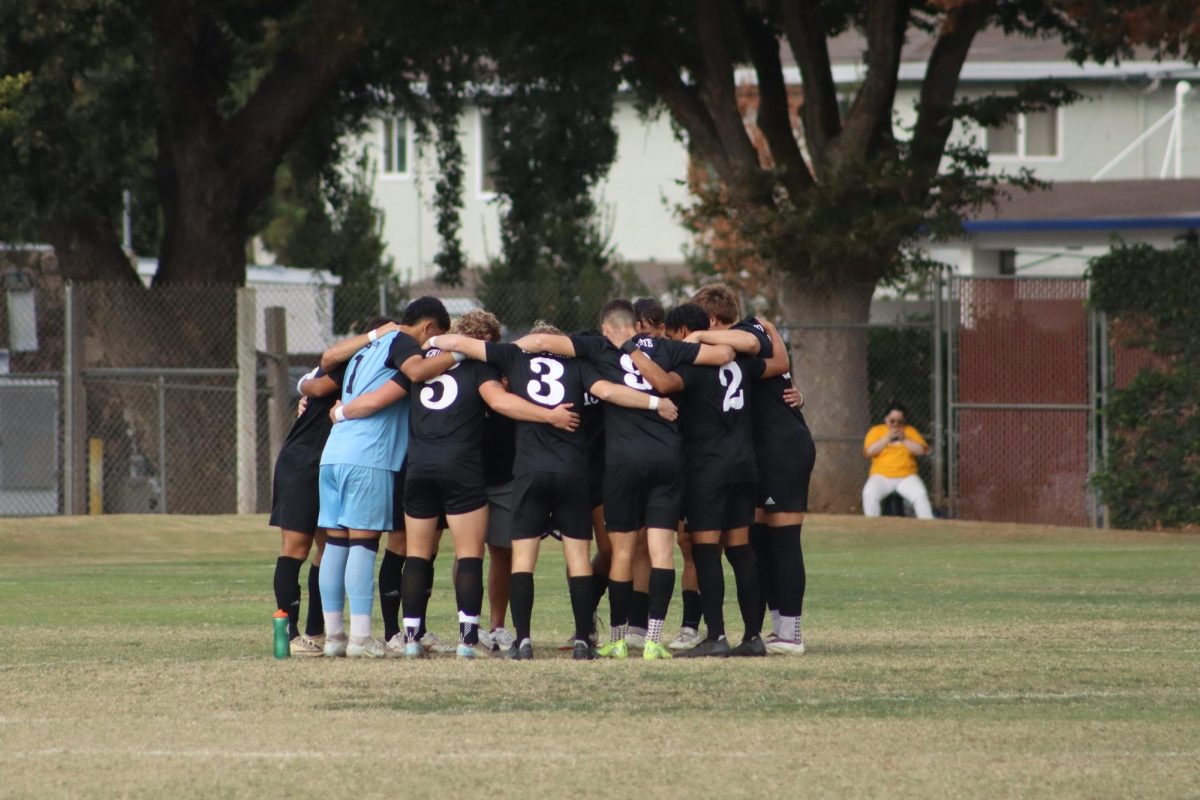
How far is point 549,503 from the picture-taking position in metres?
10.3

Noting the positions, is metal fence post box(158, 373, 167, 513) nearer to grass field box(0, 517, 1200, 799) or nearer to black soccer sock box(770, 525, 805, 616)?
grass field box(0, 517, 1200, 799)

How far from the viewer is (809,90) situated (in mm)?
24906

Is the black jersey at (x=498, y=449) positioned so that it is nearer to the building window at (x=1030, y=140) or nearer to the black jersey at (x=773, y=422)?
the black jersey at (x=773, y=422)

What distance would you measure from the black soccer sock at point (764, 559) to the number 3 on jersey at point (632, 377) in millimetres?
1157

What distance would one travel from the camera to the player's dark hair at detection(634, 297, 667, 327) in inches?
419

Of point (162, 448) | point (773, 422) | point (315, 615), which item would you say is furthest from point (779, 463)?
point (162, 448)

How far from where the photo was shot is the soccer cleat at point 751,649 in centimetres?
1048

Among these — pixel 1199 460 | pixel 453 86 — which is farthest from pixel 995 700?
pixel 453 86

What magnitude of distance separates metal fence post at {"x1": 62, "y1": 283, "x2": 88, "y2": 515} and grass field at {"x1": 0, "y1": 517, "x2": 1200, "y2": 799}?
8959mm

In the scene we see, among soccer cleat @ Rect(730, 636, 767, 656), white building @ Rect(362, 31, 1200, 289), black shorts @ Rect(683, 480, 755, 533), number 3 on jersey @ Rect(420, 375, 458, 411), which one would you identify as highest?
white building @ Rect(362, 31, 1200, 289)

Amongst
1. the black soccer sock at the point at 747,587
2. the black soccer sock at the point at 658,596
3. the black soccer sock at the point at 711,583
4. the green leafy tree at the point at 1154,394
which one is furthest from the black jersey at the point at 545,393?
the green leafy tree at the point at 1154,394

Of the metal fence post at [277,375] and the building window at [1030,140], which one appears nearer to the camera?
the metal fence post at [277,375]

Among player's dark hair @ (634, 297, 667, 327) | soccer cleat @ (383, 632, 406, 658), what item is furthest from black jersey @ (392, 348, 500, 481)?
soccer cleat @ (383, 632, 406, 658)

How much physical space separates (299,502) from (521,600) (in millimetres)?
1402
